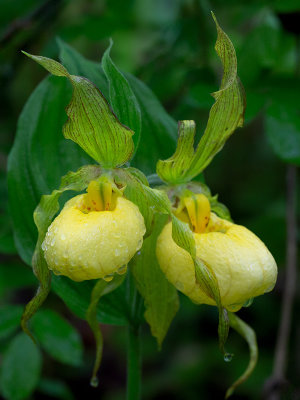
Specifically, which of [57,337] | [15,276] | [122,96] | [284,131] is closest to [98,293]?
[57,337]

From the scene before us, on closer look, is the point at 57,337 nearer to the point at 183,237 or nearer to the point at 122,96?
the point at 183,237

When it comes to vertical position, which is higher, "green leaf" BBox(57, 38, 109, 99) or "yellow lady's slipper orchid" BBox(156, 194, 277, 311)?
"green leaf" BBox(57, 38, 109, 99)

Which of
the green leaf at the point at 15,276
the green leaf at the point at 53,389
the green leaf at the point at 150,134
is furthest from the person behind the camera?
the green leaf at the point at 53,389

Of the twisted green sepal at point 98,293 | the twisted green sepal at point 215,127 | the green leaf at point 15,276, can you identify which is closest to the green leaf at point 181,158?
the twisted green sepal at point 215,127

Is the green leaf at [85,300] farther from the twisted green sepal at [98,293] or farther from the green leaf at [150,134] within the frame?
the green leaf at [150,134]

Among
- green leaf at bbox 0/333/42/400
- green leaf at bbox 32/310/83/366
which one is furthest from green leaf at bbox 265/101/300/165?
green leaf at bbox 0/333/42/400

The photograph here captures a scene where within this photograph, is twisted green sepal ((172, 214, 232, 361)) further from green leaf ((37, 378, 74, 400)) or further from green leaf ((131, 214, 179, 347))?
green leaf ((37, 378, 74, 400))

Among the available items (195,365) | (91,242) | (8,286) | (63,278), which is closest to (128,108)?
(91,242)
